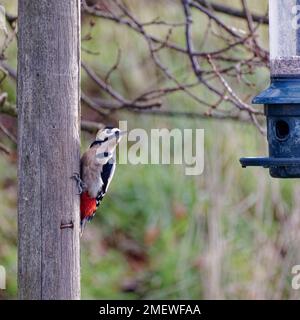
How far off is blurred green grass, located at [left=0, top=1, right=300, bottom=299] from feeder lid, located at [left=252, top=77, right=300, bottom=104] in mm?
3422

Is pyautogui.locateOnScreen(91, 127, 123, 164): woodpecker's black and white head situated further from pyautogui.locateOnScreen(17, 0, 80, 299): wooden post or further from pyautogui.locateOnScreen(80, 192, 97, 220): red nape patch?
pyautogui.locateOnScreen(17, 0, 80, 299): wooden post

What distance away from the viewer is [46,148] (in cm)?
392

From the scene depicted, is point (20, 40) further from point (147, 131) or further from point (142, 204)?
point (142, 204)

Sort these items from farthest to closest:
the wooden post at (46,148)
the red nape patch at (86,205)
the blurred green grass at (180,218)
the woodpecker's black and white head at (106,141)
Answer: the blurred green grass at (180,218) → the woodpecker's black and white head at (106,141) → the red nape patch at (86,205) → the wooden post at (46,148)

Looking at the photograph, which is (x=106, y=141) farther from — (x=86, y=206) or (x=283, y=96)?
(x=283, y=96)

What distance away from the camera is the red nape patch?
429cm

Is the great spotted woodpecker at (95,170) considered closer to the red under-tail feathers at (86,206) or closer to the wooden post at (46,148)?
the red under-tail feathers at (86,206)

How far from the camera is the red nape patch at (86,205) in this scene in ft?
14.1

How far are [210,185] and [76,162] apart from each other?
4438mm

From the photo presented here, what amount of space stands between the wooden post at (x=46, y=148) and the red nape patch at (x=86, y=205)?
31 centimetres

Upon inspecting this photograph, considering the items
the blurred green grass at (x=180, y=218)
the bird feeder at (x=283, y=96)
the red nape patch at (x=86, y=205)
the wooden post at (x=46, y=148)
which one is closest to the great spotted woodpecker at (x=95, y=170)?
the red nape patch at (x=86, y=205)

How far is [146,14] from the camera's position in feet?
31.1

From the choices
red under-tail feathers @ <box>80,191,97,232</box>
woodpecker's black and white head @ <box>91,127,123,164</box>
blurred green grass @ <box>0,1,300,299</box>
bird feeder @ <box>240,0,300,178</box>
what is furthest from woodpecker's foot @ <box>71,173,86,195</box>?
blurred green grass @ <box>0,1,300,299</box>
